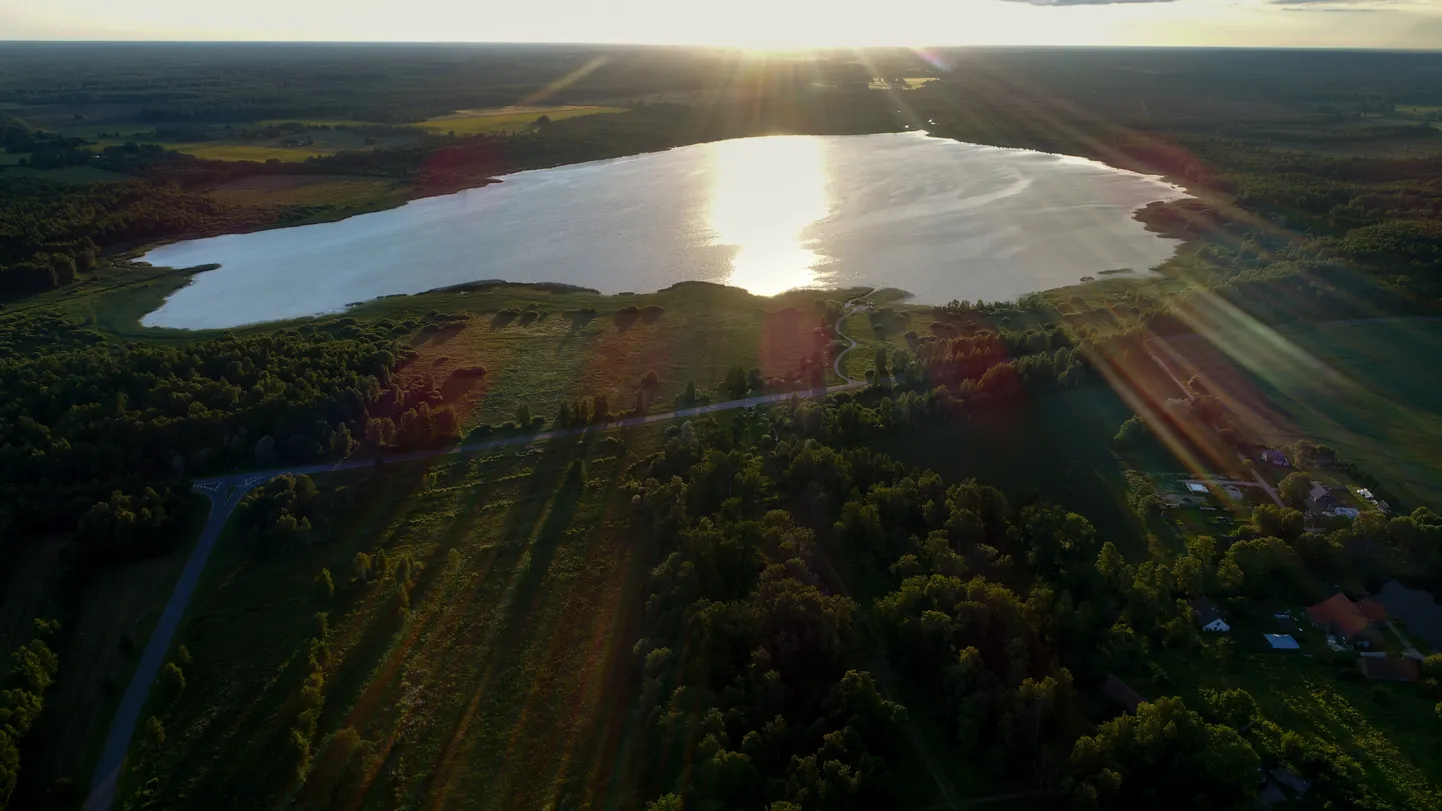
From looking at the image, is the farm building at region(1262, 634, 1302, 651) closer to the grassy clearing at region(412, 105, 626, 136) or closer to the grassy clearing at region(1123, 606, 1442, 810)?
the grassy clearing at region(1123, 606, 1442, 810)

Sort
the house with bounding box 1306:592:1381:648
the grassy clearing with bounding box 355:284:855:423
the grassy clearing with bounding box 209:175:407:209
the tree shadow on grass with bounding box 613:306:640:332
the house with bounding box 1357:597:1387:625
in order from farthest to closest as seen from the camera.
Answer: the grassy clearing with bounding box 209:175:407:209 < the tree shadow on grass with bounding box 613:306:640:332 < the grassy clearing with bounding box 355:284:855:423 < the house with bounding box 1357:597:1387:625 < the house with bounding box 1306:592:1381:648

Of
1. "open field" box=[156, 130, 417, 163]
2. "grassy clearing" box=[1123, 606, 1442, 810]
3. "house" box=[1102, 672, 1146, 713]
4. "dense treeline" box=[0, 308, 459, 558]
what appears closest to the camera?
"grassy clearing" box=[1123, 606, 1442, 810]

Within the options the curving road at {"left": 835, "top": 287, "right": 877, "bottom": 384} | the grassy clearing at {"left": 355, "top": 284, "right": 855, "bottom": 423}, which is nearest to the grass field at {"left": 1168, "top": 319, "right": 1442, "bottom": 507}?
the curving road at {"left": 835, "top": 287, "right": 877, "bottom": 384}

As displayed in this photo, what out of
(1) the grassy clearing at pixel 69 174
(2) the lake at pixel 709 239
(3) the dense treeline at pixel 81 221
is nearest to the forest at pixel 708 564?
(3) the dense treeline at pixel 81 221

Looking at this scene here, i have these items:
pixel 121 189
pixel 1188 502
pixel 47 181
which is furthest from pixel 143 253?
pixel 1188 502

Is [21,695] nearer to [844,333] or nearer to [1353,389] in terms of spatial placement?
[844,333]

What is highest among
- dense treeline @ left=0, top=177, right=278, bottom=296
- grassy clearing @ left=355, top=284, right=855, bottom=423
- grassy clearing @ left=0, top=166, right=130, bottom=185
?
grassy clearing @ left=0, top=166, right=130, bottom=185

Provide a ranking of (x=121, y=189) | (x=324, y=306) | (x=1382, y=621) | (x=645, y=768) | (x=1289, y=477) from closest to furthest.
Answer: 1. (x=645, y=768)
2. (x=1382, y=621)
3. (x=1289, y=477)
4. (x=324, y=306)
5. (x=121, y=189)

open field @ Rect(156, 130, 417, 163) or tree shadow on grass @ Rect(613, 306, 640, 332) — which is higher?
open field @ Rect(156, 130, 417, 163)

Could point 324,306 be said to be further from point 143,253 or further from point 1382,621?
point 1382,621
